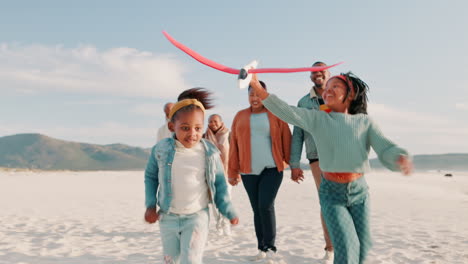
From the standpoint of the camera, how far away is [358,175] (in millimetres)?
3229

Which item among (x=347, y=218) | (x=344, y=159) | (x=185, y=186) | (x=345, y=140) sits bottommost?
(x=347, y=218)

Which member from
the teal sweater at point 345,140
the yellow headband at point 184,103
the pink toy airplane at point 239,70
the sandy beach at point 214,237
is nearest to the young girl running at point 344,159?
the teal sweater at point 345,140

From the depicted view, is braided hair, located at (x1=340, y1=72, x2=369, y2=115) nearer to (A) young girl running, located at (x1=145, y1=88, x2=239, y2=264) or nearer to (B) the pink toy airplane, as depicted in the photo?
(B) the pink toy airplane

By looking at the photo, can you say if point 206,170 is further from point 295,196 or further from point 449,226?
point 295,196

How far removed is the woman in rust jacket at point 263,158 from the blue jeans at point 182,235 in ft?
5.49

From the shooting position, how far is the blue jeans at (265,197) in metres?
4.75

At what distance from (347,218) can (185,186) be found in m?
1.28

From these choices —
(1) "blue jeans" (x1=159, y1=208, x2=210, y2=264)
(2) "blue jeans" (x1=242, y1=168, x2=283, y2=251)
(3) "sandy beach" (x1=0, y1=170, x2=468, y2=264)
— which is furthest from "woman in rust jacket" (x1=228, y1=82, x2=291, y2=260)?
(1) "blue jeans" (x1=159, y1=208, x2=210, y2=264)

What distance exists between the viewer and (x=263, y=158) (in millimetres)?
4742

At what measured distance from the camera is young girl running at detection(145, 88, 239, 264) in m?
3.11

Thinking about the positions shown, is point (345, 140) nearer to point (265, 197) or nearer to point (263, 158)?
point (263, 158)

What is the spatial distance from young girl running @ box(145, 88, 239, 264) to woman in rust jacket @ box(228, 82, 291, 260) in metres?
1.51

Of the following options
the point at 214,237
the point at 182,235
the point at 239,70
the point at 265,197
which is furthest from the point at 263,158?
the point at 214,237

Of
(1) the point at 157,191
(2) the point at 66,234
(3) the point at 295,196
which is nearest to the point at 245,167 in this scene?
(1) the point at 157,191
